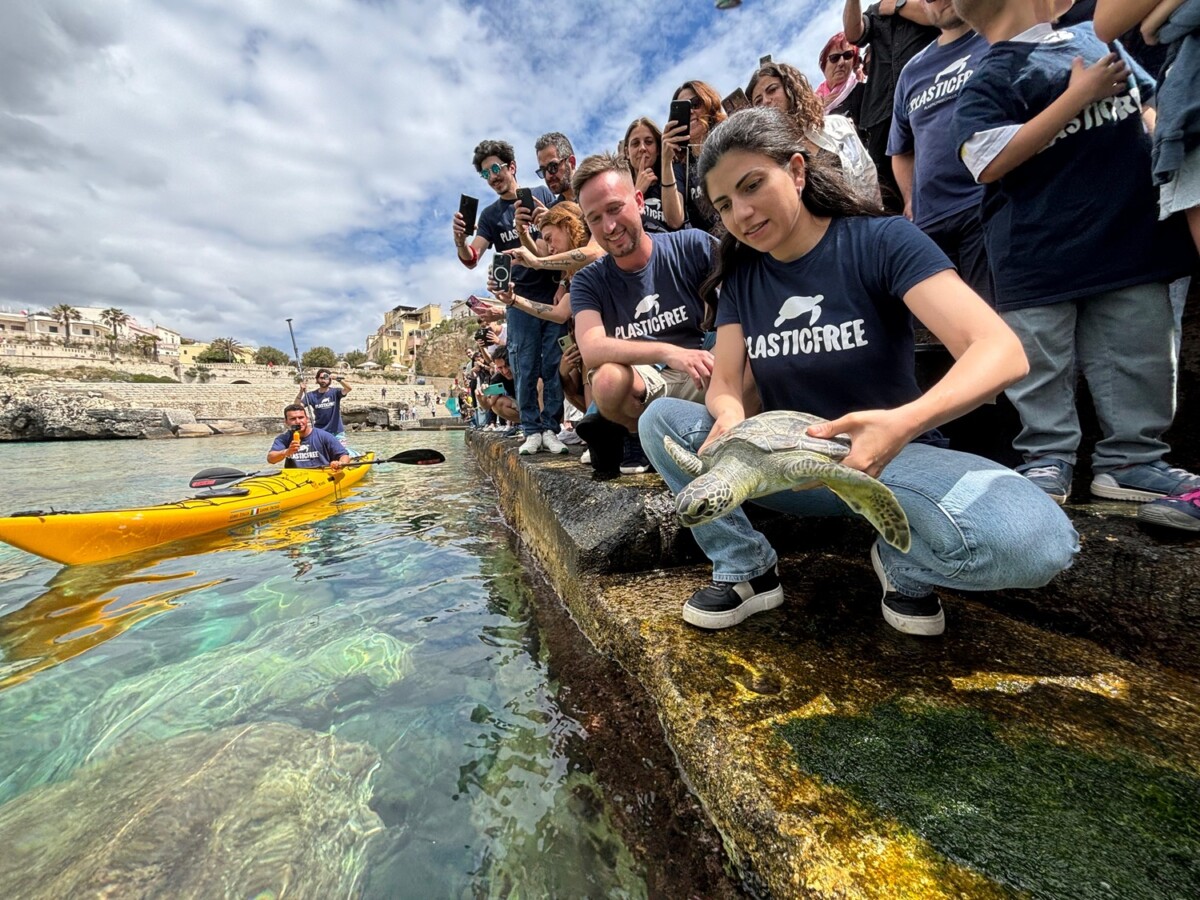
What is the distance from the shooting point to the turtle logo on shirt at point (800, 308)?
66.7 inches

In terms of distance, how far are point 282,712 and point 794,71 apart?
4349 mm

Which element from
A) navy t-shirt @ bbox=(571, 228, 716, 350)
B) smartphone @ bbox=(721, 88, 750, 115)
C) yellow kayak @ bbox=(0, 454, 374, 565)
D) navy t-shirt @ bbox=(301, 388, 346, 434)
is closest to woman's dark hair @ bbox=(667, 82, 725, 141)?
smartphone @ bbox=(721, 88, 750, 115)

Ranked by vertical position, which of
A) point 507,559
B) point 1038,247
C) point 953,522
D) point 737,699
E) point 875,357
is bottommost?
point 507,559

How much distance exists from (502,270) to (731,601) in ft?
14.1

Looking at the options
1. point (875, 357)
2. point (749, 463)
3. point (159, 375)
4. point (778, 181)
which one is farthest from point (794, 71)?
point (159, 375)

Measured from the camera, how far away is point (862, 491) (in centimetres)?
126

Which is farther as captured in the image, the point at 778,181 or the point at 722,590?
the point at 722,590

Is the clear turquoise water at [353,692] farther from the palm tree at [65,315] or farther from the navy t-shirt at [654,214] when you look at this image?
the palm tree at [65,315]

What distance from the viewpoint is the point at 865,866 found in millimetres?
837

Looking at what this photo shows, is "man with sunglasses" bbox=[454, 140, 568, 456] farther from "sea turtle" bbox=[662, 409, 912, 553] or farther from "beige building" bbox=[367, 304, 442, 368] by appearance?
"beige building" bbox=[367, 304, 442, 368]

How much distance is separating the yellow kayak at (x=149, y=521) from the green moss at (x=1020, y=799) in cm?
551

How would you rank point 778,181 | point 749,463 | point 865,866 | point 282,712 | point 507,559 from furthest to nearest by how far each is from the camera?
point 507,559, point 282,712, point 778,181, point 749,463, point 865,866

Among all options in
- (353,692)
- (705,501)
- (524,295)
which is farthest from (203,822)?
(524,295)

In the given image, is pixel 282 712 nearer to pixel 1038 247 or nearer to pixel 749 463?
pixel 749 463
